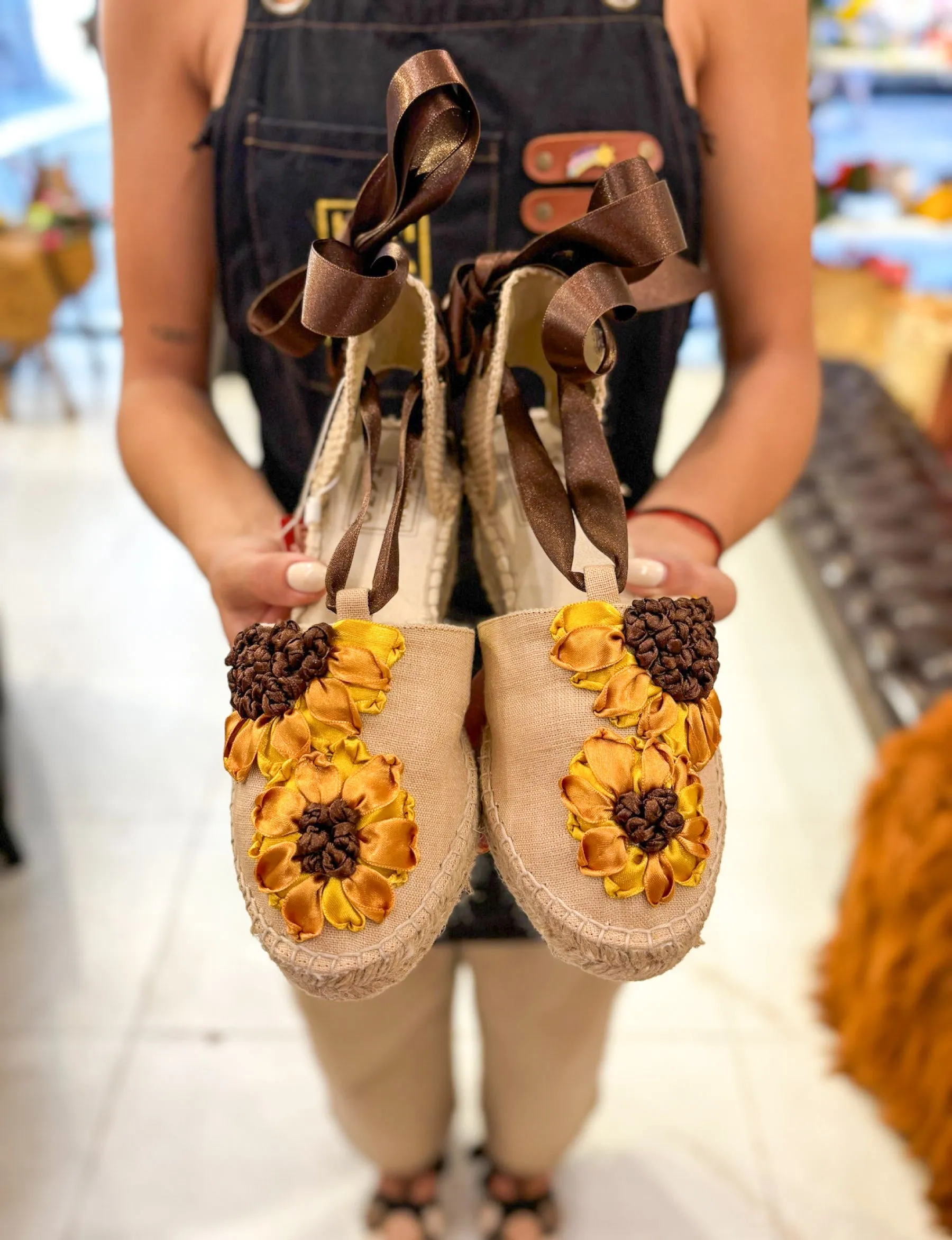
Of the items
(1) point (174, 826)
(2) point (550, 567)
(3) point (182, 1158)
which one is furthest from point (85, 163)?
(2) point (550, 567)

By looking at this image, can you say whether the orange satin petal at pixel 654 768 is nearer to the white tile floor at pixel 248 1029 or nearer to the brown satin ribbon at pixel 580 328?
the brown satin ribbon at pixel 580 328

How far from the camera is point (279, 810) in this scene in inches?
14.0

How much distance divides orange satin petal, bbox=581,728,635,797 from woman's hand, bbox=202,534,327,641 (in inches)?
5.3

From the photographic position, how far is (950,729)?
980mm

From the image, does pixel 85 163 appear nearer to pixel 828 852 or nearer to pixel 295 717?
pixel 828 852

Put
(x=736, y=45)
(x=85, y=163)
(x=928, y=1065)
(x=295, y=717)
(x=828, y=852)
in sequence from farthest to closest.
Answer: (x=85, y=163) → (x=828, y=852) → (x=928, y=1065) → (x=736, y=45) → (x=295, y=717)

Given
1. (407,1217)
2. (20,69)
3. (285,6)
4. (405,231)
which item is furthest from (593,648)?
(20,69)

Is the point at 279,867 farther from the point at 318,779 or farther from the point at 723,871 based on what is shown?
the point at 723,871

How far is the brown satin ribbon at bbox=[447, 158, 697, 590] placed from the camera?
0.37 m

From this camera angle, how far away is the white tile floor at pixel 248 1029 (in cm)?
94

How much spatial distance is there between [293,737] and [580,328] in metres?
0.19

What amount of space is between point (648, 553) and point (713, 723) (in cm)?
10

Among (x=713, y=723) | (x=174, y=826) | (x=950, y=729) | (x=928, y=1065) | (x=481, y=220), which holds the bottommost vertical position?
(x=174, y=826)

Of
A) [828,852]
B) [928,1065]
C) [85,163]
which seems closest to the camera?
[928,1065]
